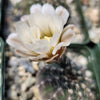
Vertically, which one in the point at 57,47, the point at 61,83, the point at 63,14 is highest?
the point at 63,14

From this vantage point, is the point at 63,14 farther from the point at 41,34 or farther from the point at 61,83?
the point at 61,83

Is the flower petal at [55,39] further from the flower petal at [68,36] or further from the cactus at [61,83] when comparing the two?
the cactus at [61,83]

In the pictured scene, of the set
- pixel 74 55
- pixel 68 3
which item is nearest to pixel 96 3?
pixel 68 3

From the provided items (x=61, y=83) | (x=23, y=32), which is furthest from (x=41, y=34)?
(x=61, y=83)

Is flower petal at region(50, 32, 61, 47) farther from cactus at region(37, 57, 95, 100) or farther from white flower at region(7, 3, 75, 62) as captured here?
cactus at region(37, 57, 95, 100)

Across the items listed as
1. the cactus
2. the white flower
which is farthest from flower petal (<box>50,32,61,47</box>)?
the cactus

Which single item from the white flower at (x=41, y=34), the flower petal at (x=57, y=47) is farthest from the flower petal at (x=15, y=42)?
the flower petal at (x=57, y=47)

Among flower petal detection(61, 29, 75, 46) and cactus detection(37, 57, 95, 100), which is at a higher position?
flower petal detection(61, 29, 75, 46)

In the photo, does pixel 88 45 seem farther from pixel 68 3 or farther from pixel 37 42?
pixel 37 42
